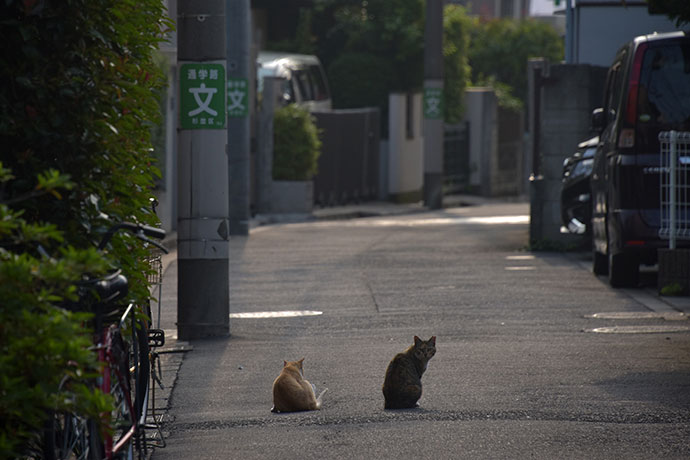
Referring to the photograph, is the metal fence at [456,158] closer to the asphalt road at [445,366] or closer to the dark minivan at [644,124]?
the asphalt road at [445,366]

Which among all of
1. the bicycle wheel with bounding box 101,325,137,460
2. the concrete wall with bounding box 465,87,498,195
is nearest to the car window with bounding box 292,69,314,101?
the concrete wall with bounding box 465,87,498,195

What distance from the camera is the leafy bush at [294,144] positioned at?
74.5 ft

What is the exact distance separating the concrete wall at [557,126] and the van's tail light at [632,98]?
4.22 metres

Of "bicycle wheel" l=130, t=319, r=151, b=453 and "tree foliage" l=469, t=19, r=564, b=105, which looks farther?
"tree foliage" l=469, t=19, r=564, b=105

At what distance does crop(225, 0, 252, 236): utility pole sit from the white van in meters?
6.06

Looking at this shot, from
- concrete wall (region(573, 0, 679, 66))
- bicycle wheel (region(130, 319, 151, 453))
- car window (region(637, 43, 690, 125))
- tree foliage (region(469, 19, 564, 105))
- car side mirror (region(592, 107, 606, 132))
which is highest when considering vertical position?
tree foliage (region(469, 19, 564, 105))

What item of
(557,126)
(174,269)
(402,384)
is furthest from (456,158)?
(402,384)

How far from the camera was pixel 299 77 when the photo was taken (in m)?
26.8

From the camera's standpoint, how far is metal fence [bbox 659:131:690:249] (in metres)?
10.9

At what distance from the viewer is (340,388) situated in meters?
7.48

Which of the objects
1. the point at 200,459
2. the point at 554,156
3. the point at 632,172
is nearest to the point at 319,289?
the point at 632,172

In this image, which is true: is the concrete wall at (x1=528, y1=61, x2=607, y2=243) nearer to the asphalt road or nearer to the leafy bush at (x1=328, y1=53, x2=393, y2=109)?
the asphalt road

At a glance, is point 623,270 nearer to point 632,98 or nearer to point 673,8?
point 632,98

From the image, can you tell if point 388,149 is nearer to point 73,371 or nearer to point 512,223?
point 512,223
